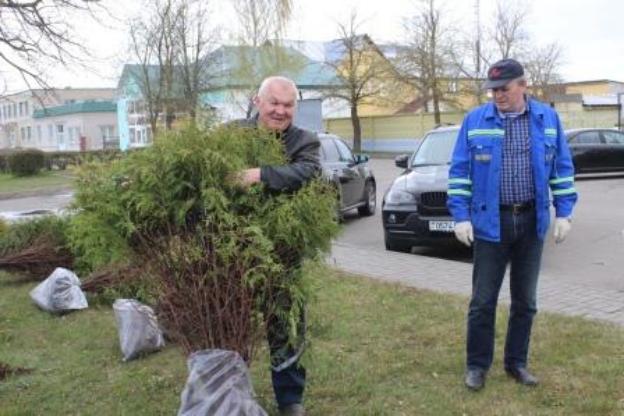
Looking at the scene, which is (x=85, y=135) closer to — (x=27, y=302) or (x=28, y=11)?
(x=28, y=11)

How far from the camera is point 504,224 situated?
4246 mm

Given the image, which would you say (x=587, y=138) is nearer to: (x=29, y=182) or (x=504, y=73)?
(x=504, y=73)

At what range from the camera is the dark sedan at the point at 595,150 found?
2142 cm

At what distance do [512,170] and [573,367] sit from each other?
149cm

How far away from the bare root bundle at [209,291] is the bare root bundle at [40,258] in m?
5.25

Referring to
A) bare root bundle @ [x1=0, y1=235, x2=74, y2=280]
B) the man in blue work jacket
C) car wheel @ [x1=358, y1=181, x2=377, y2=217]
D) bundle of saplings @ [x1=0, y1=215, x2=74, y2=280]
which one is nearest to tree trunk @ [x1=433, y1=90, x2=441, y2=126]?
car wheel @ [x1=358, y1=181, x2=377, y2=217]

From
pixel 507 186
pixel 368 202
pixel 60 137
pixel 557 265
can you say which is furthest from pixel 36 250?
pixel 60 137

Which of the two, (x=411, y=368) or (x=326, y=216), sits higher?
(x=326, y=216)

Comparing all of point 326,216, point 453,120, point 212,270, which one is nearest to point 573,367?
point 326,216

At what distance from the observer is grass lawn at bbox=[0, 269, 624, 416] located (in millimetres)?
4238

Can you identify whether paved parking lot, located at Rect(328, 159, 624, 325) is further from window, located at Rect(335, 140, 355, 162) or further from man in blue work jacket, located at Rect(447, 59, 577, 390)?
window, located at Rect(335, 140, 355, 162)

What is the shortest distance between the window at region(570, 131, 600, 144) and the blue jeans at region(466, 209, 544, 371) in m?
18.3

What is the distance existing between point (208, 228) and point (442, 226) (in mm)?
6214

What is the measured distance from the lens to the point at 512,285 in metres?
4.45
